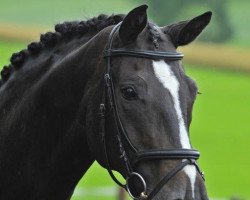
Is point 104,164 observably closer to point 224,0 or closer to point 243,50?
point 243,50

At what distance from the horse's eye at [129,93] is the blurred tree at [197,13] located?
34635mm

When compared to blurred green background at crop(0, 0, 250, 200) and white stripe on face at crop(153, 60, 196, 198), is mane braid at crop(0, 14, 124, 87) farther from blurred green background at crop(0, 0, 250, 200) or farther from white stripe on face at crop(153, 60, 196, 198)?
blurred green background at crop(0, 0, 250, 200)

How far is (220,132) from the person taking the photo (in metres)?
28.7

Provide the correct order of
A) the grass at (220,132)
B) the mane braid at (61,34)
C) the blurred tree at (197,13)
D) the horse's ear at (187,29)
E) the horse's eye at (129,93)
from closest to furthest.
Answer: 1. the horse's eye at (129,93)
2. the horse's ear at (187,29)
3. the mane braid at (61,34)
4. the grass at (220,132)
5. the blurred tree at (197,13)

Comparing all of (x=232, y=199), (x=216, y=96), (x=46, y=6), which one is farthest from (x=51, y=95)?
(x=46, y=6)

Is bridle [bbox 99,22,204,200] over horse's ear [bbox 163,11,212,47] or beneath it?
beneath

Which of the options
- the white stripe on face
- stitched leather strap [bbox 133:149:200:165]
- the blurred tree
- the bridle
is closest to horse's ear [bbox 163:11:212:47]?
the bridle

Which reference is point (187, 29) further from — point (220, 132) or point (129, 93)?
point (220, 132)

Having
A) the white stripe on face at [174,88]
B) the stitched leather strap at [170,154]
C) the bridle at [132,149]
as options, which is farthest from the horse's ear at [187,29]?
the stitched leather strap at [170,154]

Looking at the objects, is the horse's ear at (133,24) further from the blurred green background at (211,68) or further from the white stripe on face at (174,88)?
the blurred green background at (211,68)

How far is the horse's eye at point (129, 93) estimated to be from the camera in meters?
4.76

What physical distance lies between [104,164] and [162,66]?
639 millimetres

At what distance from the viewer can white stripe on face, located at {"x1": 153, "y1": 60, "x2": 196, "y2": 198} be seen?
457cm

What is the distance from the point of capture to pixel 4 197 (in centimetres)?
534
